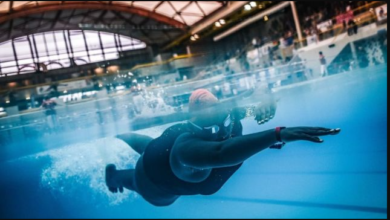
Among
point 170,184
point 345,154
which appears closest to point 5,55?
point 170,184

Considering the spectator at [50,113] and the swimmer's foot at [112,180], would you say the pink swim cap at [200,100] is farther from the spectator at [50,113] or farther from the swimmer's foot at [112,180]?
the spectator at [50,113]

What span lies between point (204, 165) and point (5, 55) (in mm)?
1394

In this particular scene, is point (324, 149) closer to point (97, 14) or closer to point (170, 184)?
point (170, 184)

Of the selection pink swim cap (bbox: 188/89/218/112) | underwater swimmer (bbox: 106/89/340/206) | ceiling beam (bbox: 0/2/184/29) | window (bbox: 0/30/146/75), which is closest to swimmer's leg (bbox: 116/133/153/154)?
underwater swimmer (bbox: 106/89/340/206)

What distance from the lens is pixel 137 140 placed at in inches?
75.6

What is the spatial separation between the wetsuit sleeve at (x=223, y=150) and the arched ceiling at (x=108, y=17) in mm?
998

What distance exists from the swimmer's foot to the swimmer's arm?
0.37 meters

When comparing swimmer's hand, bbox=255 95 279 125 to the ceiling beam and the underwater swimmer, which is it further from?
the ceiling beam

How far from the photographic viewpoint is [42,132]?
1958 millimetres

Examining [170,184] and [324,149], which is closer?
[170,184]

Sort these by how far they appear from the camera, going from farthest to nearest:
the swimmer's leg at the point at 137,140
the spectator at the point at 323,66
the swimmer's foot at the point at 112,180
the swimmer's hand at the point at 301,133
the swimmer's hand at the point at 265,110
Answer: the spectator at the point at 323,66 → the swimmer's hand at the point at 265,110 → the swimmer's leg at the point at 137,140 → the swimmer's foot at the point at 112,180 → the swimmer's hand at the point at 301,133

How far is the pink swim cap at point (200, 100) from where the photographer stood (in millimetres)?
1976

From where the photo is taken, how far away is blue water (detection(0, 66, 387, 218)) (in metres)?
1.67

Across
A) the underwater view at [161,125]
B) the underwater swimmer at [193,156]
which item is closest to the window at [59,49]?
the underwater view at [161,125]
